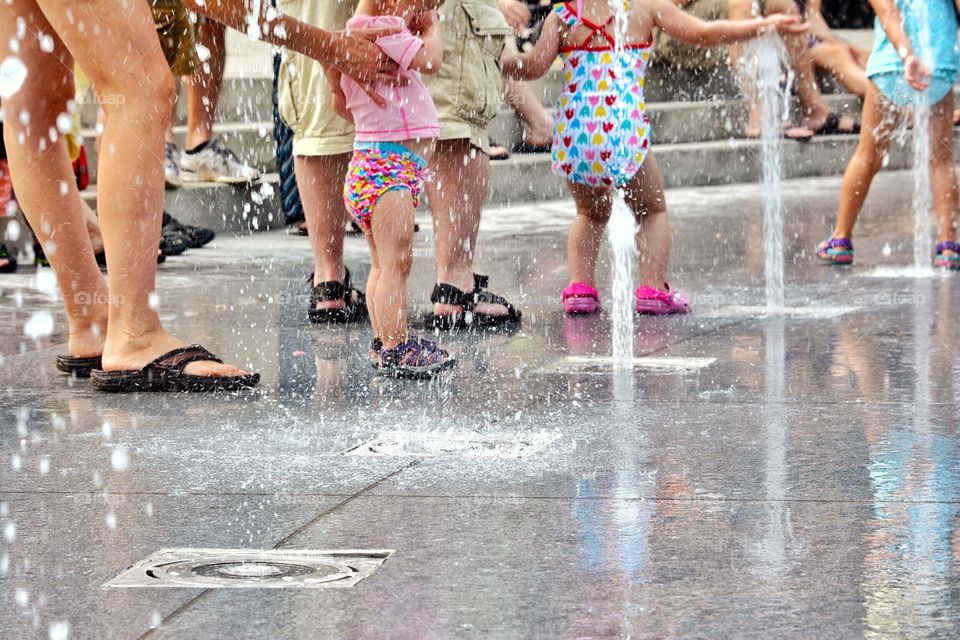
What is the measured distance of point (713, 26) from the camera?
6574 mm

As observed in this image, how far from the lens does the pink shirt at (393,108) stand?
5.21 metres

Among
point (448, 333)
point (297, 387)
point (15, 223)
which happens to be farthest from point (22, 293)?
point (297, 387)

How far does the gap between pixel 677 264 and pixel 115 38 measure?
384 centimetres

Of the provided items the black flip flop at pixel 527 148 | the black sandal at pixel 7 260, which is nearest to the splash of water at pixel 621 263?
the black sandal at pixel 7 260

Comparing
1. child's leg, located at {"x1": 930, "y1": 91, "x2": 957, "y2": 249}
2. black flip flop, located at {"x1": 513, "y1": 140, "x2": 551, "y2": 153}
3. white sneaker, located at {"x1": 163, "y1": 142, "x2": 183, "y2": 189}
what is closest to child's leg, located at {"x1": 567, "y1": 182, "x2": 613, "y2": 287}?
child's leg, located at {"x1": 930, "y1": 91, "x2": 957, "y2": 249}

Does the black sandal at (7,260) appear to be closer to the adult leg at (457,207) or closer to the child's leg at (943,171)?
the adult leg at (457,207)

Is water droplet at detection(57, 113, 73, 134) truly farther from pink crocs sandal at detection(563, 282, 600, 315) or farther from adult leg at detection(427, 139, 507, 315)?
pink crocs sandal at detection(563, 282, 600, 315)

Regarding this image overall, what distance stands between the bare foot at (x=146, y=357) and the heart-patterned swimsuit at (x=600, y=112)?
1916mm

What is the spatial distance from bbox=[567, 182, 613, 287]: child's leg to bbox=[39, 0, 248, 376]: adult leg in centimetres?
196

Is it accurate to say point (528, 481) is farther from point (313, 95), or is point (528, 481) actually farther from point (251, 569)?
point (313, 95)

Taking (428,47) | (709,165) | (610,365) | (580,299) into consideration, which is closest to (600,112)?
(580,299)

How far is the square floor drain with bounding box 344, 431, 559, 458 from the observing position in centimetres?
399

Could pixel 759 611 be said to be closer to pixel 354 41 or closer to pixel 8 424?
pixel 8 424

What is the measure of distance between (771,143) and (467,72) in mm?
5131
